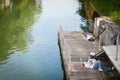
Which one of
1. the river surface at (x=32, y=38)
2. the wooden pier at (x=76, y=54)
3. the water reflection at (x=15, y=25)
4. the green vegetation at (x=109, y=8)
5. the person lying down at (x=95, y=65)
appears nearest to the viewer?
the wooden pier at (x=76, y=54)

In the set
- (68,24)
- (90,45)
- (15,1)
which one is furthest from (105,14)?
(15,1)

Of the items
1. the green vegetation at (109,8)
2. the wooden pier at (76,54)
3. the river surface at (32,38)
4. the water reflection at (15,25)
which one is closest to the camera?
the wooden pier at (76,54)

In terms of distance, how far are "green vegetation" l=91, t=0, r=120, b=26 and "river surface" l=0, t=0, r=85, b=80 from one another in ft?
10.6

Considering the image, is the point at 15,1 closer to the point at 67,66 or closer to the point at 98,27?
the point at 98,27

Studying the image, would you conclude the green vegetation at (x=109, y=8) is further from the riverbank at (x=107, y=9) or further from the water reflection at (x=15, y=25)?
the water reflection at (x=15, y=25)

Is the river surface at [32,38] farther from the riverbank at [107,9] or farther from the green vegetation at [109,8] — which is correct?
the green vegetation at [109,8]

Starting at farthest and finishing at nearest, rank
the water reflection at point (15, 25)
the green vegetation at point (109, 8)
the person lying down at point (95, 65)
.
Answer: the green vegetation at point (109, 8) → the water reflection at point (15, 25) → the person lying down at point (95, 65)

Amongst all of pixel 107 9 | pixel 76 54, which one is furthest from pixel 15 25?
pixel 76 54

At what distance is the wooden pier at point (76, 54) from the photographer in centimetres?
2219

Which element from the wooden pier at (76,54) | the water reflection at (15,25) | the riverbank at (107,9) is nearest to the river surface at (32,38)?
the water reflection at (15,25)

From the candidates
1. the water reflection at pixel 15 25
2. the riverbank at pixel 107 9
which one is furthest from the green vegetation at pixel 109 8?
the water reflection at pixel 15 25

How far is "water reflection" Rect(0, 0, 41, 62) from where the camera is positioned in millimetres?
34938

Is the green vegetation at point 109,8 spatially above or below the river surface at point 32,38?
above

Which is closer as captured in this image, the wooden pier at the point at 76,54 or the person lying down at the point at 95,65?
the wooden pier at the point at 76,54
